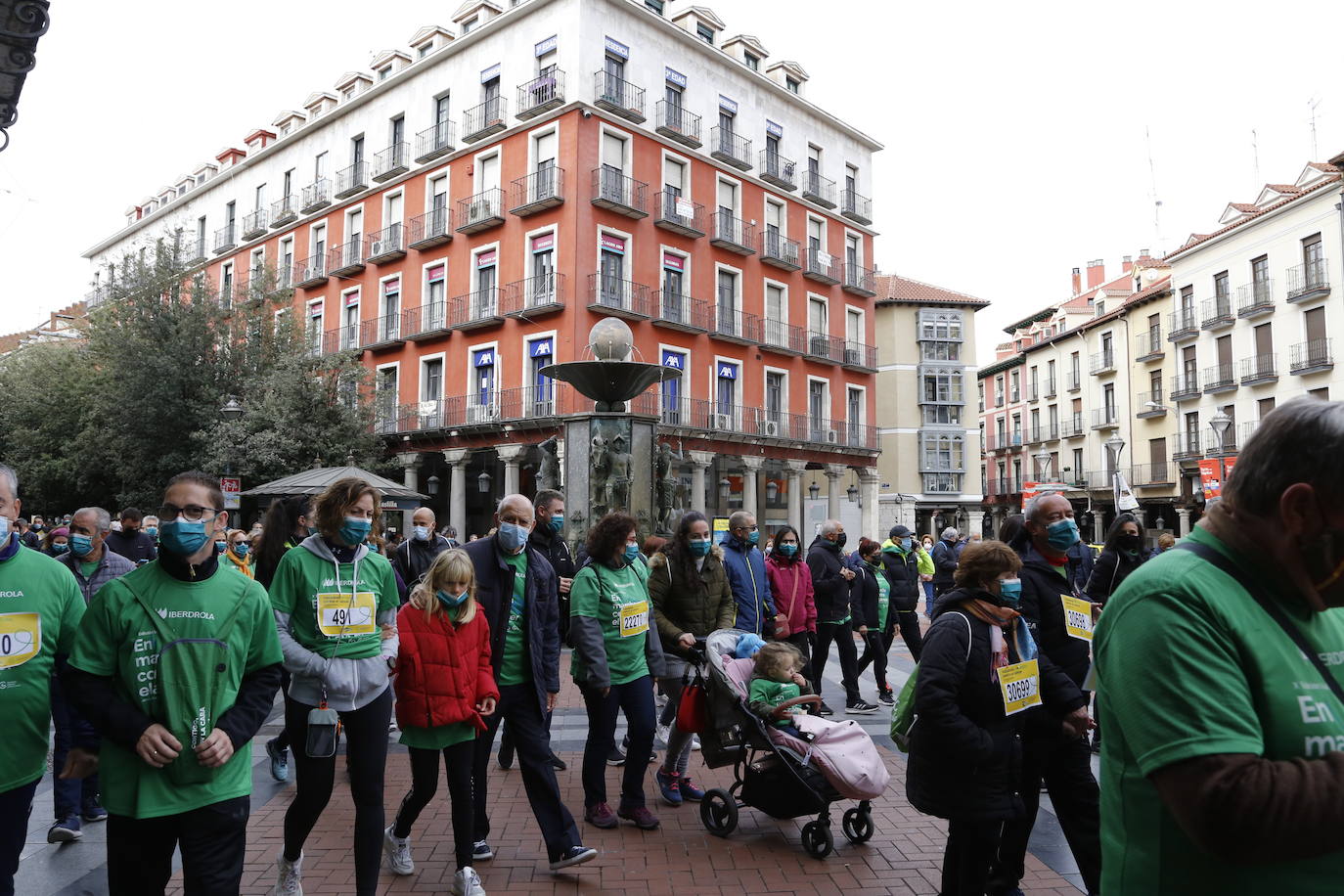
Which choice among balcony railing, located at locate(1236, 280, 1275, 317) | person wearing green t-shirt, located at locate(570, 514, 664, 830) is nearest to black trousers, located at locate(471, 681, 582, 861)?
person wearing green t-shirt, located at locate(570, 514, 664, 830)

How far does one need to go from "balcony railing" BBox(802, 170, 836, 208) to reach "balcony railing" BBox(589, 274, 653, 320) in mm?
10366

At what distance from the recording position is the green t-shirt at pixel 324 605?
4152 mm

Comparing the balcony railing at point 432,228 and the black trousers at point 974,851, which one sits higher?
the balcony railing at point 432,228

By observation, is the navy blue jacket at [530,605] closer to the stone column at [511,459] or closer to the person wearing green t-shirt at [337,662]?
the person wearing green t-shirt at [337,662]

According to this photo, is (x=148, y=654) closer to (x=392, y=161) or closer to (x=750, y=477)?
(x=750, y=477)

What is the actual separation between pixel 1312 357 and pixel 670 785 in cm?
3621

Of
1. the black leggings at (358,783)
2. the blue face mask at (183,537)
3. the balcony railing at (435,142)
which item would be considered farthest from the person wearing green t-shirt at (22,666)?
the balcony railing at (435,142)

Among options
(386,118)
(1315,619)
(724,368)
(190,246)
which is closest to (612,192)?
(724,368)

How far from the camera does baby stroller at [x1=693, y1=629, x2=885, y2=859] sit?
16.9ft

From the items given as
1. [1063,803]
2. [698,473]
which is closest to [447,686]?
[1063,803]

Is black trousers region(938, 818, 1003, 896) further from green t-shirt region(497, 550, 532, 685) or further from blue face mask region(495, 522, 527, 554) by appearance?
blue face mask region(495, 522, 527, 554)

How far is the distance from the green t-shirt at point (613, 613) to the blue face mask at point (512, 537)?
1.64 ft

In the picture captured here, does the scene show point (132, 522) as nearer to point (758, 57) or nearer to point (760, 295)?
point (760, 295)

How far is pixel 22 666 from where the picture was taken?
3.21 meters
